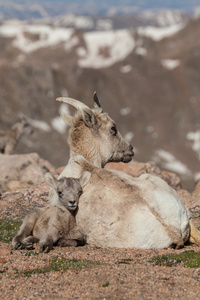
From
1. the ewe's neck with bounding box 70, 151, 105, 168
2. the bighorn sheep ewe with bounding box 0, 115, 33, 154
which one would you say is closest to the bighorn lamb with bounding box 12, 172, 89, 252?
the ewe's neck with bounding box 70, 151, 105, 168

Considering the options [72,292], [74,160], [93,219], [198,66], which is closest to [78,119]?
[74,160]

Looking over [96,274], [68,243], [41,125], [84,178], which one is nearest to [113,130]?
[84,178]

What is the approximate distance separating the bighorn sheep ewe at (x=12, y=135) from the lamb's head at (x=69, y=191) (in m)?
32.0

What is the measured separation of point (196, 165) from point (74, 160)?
158 metres

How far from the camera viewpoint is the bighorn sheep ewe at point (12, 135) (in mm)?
44831

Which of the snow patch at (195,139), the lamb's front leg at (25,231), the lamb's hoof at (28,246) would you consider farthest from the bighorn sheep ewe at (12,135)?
the snow patch at (195,139)

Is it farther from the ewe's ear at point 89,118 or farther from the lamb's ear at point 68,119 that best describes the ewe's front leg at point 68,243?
the lamb's ear at point 68,119

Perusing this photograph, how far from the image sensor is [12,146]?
151ft

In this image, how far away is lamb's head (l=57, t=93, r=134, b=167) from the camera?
611 inches

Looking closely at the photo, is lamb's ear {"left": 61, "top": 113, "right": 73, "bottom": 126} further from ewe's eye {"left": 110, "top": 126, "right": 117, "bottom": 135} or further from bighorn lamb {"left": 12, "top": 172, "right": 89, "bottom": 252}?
bighorn lamb {"left": 12, "top": 172, "right": 89, "bottom": 252}

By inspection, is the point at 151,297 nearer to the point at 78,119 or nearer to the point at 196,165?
the point at 78,119

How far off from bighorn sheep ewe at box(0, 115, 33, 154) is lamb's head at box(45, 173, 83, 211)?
3197 cm

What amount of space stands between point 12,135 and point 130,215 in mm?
36622

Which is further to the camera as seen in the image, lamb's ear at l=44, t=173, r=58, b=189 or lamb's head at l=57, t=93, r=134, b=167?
lamb's head at l=57, t=93, r=134, b=167
